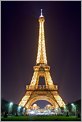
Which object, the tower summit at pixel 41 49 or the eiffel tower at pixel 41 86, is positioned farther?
the tower summit at pixel 41 49

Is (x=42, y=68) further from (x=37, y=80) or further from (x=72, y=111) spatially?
(x=72, y=111)

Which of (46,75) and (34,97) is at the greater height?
(46,75)

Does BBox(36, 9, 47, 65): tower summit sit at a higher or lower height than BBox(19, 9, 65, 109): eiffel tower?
higher

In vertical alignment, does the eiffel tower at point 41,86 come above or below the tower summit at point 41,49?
below

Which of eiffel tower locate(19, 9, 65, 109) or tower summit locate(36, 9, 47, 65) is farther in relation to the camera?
tower summit locate(36, 9, 47, 65)

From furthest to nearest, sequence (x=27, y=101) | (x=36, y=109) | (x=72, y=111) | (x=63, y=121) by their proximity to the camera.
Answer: (x=36, y=109) < (x=27, y=101) < (x=72, y=111) < (x=63, y=121)

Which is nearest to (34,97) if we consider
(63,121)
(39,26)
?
(39,26)

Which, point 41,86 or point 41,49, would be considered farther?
point 41,49

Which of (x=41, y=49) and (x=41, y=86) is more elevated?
(x=41, y=49)
